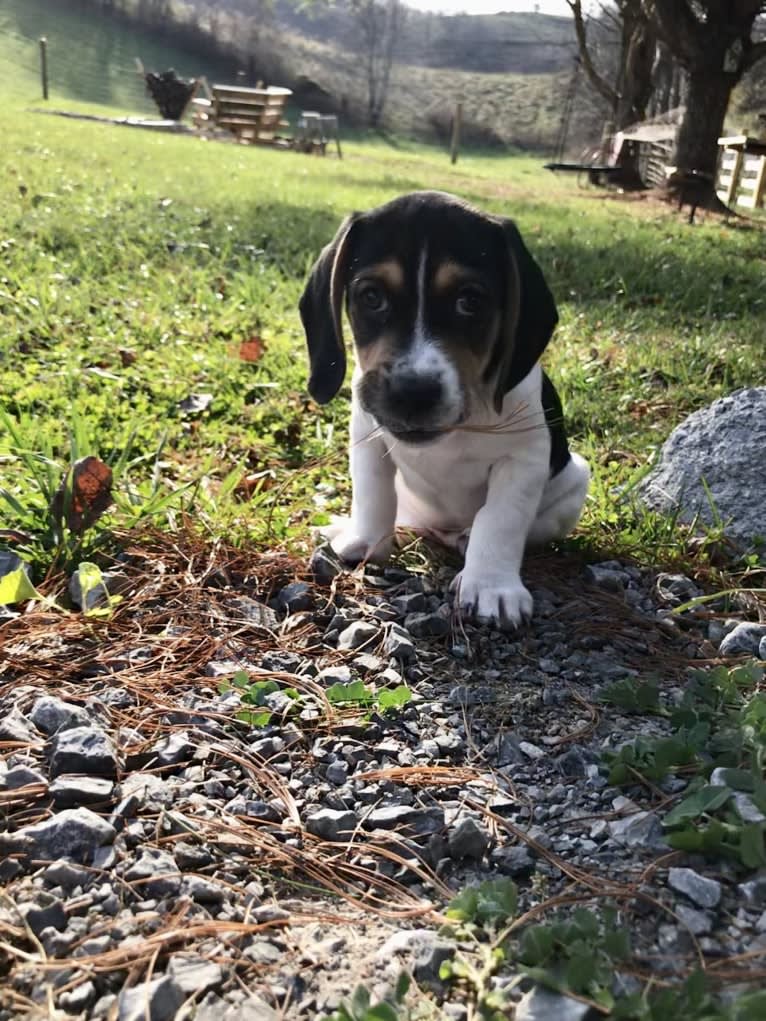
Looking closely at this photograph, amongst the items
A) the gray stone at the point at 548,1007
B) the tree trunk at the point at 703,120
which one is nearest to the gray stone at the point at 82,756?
the gray stone at the point at 548,1007

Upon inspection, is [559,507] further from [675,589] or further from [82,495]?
[82,495]

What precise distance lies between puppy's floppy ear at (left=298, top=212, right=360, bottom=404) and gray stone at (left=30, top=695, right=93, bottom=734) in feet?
4.98

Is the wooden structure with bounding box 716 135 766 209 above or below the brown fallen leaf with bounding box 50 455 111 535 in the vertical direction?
above

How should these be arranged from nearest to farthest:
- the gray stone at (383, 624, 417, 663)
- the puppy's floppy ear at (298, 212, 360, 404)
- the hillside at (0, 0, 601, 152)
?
the gray stone at (383, 624, 417, 663) → the puppy's floppy ear at (298, 212, 360, 404) → the hillside at (0, 0, 601, 152)

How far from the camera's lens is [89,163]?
13.3 meters

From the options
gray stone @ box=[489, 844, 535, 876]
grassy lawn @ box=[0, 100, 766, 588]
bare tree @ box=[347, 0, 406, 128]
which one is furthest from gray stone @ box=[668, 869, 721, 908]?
bare tree @ box=[347, 0, 406, 128]

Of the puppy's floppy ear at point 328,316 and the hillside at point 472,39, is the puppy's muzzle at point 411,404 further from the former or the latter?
the hillside at point 472,39

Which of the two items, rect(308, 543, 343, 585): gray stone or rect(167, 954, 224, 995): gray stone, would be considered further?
rect(308, 543, 343, 585): gray stone

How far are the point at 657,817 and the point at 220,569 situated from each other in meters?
1.61

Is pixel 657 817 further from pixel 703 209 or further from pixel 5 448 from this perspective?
pixel 703 209

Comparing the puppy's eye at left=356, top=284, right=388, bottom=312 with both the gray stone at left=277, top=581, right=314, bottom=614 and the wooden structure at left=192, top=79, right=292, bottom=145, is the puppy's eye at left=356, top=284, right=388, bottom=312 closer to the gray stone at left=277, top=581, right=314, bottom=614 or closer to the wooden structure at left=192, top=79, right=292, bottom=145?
the gray stone at left=277, top=581, right=314, bottom=614

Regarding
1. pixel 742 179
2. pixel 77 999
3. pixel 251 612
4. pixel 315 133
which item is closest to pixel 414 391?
pixel 251 612

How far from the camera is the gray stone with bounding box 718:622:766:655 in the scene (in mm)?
2717

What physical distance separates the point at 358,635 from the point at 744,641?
3.72ft
